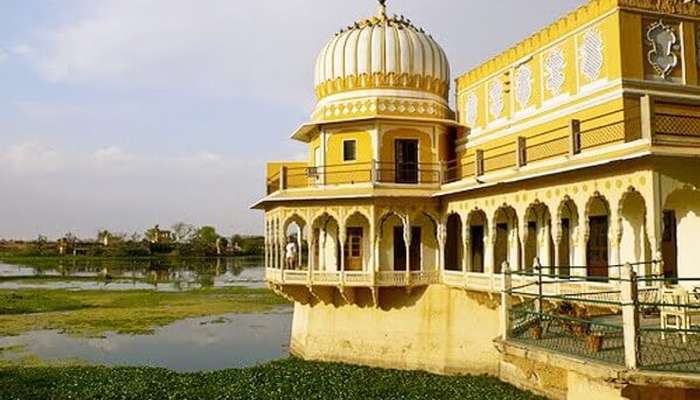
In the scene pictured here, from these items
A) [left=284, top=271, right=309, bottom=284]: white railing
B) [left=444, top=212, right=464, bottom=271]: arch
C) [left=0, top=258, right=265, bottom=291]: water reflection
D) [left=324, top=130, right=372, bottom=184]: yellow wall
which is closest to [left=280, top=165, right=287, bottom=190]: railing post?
[left=324, top=130, right=372, bottom=184]: yellow wall

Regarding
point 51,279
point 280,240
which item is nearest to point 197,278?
point 51,279

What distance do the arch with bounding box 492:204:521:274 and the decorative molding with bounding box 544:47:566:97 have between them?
2907 mm

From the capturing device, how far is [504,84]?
16516 mm

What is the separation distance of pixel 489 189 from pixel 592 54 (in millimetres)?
3660

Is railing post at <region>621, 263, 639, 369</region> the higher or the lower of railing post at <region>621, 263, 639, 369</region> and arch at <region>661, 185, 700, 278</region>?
the lower

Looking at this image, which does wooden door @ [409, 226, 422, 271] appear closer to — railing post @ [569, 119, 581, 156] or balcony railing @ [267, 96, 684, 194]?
balcony railing @ [267, 96, 684, 194]

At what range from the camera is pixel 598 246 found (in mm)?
13453

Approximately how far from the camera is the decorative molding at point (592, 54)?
13.3 m

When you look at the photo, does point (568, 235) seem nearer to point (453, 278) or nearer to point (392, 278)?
point (453, 278)

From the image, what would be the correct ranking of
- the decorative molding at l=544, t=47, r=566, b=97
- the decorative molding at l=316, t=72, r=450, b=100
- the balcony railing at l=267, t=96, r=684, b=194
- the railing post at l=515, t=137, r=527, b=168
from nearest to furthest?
the balcony railing at l=267, t=96, r=684, b=194 < the railing post at l=515, t=137, r=527, b=168 < the decorative molding at l=544, t=47, r=566, b=97 < the decorative molding at l=316, t=72, r=450, b=100

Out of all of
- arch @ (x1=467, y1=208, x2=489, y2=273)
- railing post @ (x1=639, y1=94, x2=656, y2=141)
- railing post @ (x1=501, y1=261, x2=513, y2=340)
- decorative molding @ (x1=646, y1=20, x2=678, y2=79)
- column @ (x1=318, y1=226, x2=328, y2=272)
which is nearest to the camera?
railing post @ (x1=501, y1=261, x2=513, y2=340)

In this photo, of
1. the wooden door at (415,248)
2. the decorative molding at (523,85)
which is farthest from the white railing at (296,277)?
the decorative molding at (523,85)

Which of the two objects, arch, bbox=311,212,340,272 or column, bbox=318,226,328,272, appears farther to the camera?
column, bbox=318,226,328,272

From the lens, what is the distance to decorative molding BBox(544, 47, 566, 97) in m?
14.5
